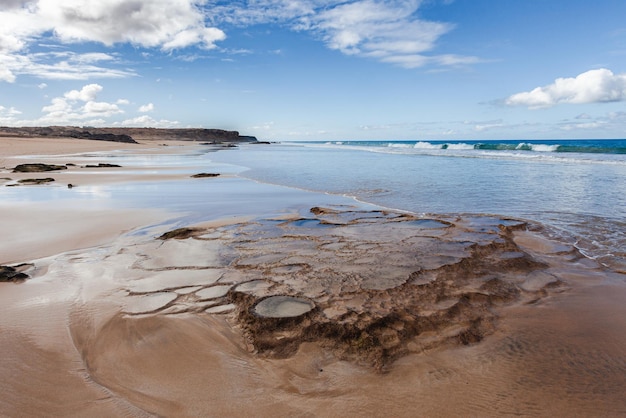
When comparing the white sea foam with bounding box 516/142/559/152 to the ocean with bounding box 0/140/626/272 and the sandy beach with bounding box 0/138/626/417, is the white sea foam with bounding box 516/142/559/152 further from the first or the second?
the sandy beach with bounding box 0/138/626/417

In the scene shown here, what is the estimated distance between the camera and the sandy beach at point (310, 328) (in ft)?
7.63

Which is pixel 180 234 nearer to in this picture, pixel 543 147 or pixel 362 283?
pixel 362 283

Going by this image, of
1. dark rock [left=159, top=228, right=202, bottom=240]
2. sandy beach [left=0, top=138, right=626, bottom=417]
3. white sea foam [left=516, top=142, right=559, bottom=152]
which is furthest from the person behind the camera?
white sea foam [left=516, top=142, right=559, bottom=152]

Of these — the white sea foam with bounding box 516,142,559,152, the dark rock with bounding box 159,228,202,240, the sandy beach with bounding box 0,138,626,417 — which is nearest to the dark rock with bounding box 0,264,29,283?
the sandy beach with bounding box 0,138,626,417

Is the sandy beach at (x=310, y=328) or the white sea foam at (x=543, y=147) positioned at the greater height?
the white sea foam at (x=543, y=147)

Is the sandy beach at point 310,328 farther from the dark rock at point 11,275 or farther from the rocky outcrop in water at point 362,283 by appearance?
the dark rock at point 11,275

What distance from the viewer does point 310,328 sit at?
3.08 m

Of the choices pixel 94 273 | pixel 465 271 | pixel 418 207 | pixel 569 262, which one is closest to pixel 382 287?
pixel 465 271

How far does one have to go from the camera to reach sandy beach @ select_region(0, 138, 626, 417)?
7.63ft

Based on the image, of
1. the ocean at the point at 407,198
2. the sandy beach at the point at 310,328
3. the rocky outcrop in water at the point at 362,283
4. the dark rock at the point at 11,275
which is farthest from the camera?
the ocean at the point at 407,198

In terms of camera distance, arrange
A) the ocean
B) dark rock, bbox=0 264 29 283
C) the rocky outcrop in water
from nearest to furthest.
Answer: the rocky outcrop in water, dark rock, bbox=0 264 29 283, the ocean

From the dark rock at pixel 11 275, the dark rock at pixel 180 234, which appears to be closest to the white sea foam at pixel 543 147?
the dark rock at pixel 180 234

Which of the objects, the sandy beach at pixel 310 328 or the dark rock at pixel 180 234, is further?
the dark rock at pixel 180 234

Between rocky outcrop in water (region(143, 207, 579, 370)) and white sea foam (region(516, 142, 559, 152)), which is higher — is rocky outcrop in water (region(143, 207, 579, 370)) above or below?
below
